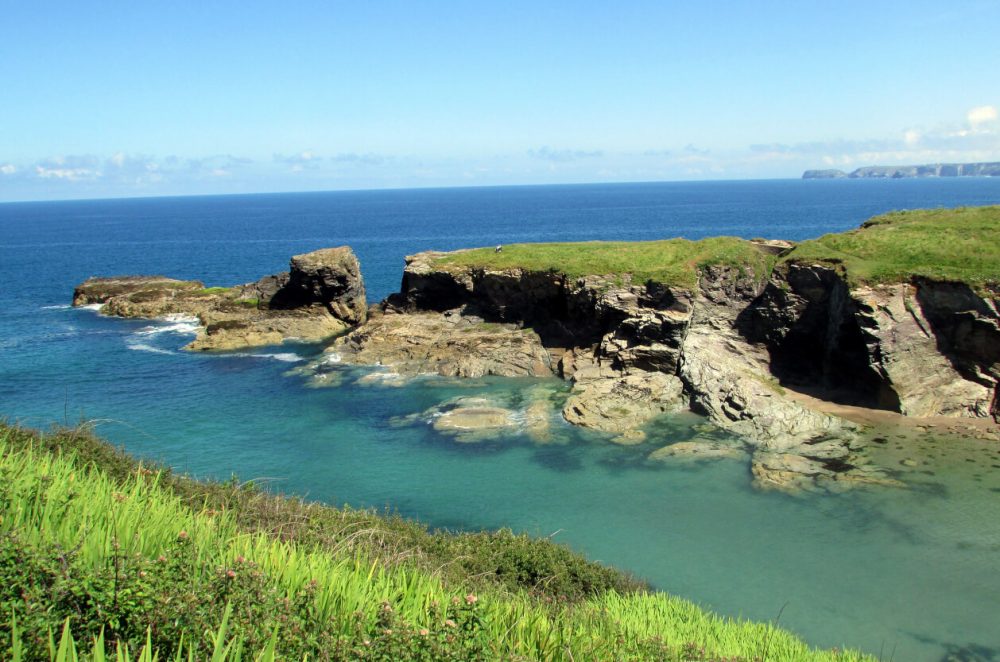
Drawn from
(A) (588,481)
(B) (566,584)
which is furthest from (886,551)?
(B) (566,584)

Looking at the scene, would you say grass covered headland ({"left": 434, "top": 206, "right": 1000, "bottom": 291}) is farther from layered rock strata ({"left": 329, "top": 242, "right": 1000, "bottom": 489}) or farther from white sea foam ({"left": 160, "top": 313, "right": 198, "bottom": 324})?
white sea foam ({"left": 160, "top": 313, "right": 198, "bottom": 324})

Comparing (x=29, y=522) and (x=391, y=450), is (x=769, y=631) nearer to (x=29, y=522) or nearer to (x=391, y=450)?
(x=29, y=522)

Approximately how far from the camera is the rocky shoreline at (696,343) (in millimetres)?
36500

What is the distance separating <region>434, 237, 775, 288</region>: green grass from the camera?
46.0 m

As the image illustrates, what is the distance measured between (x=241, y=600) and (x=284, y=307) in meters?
56.5

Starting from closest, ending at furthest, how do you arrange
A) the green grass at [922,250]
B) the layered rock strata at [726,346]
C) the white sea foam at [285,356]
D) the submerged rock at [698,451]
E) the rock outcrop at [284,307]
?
the submerged rock at [698,451] → the layered rock strata at [726,346] → the green grass at [922,250] → the white sea foam at [285,356] → the rock outcrop at [284,307]

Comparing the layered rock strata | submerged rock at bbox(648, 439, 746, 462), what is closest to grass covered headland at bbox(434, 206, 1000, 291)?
the layered rock strata

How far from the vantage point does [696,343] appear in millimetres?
43781

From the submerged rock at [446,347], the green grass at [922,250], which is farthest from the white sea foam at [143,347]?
the green grass at [922,250]

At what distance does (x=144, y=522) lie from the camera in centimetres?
1131

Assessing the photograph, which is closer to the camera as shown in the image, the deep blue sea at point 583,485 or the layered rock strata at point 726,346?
the deep blue sea at point 583,485

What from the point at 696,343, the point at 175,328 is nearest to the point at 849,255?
the point at 696,343

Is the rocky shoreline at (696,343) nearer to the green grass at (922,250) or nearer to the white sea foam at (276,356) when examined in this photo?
the green grass at (922,250)

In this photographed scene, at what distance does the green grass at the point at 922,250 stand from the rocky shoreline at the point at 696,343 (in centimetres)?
70
